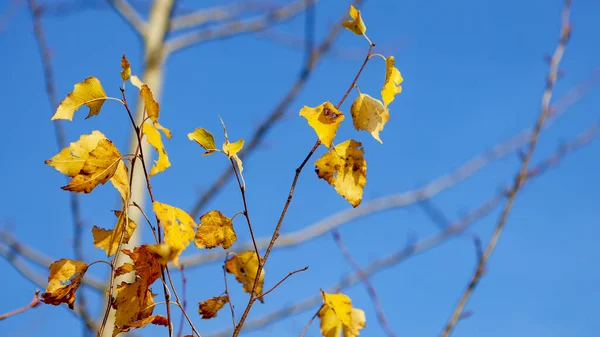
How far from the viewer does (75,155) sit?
620 mm

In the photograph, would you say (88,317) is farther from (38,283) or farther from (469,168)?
(469,168)

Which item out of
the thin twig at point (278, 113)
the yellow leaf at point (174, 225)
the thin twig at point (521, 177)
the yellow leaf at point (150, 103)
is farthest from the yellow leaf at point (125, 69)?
the thin twig at point (278, 113)

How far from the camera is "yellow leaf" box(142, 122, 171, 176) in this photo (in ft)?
1.98

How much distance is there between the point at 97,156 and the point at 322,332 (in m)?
0.34

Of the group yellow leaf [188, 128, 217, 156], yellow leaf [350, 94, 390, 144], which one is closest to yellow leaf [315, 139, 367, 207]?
→ yellow leaf [350, 94, 390, 144]

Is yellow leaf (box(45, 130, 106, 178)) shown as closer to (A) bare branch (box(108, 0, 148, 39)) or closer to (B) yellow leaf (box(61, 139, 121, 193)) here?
(B) yellow leaf (box(61, 139, 121, 193))

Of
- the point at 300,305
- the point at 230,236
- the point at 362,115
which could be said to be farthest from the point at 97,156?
the point at 300,305

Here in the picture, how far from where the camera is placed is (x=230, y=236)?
680mm

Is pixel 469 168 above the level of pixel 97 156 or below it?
above

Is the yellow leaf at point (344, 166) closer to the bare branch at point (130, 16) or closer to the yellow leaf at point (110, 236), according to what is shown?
the yellow leaf at point (110, 236)

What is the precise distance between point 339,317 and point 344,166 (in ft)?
0.60

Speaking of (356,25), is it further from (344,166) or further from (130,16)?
(130,16)

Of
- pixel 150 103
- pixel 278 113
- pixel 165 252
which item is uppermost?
pixel 278 113

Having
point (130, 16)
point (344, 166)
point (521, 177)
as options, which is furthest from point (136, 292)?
point (130, 16)
